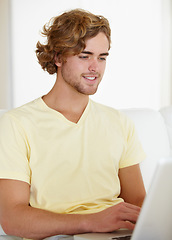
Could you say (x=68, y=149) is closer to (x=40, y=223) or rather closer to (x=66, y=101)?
(x=66, y=101)

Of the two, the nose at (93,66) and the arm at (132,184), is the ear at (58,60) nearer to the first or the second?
the nose at (93,66)

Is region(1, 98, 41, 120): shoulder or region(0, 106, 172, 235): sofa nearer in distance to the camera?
region(1, 98, 41, 120): shoulder

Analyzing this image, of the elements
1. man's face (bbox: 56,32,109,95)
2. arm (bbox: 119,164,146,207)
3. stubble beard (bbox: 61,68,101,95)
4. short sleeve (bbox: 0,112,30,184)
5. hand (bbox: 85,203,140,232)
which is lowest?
arm (bbox: 119,164,146,207)

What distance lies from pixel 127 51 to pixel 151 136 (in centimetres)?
285

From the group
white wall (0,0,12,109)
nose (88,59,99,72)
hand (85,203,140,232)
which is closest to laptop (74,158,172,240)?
hand (85,203,140,232)

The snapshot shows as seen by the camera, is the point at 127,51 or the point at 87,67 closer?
Result: the point at 87,67

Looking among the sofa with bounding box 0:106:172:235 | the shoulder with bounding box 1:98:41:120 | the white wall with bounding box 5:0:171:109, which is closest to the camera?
the shoulder with bounding box 1:98:41:120

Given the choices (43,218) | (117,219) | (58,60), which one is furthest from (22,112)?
(117,219)

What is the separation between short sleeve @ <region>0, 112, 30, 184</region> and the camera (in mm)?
1389

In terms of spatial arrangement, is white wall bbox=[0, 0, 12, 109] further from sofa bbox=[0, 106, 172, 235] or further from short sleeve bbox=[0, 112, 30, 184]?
short sleeve bbox=[0, 112, 30, 184]

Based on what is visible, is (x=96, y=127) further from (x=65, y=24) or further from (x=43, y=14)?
(x=43, y=14)

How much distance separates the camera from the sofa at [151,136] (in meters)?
1.78

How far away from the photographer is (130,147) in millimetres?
1677

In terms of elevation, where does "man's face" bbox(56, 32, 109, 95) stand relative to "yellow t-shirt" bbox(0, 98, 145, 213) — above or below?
above
